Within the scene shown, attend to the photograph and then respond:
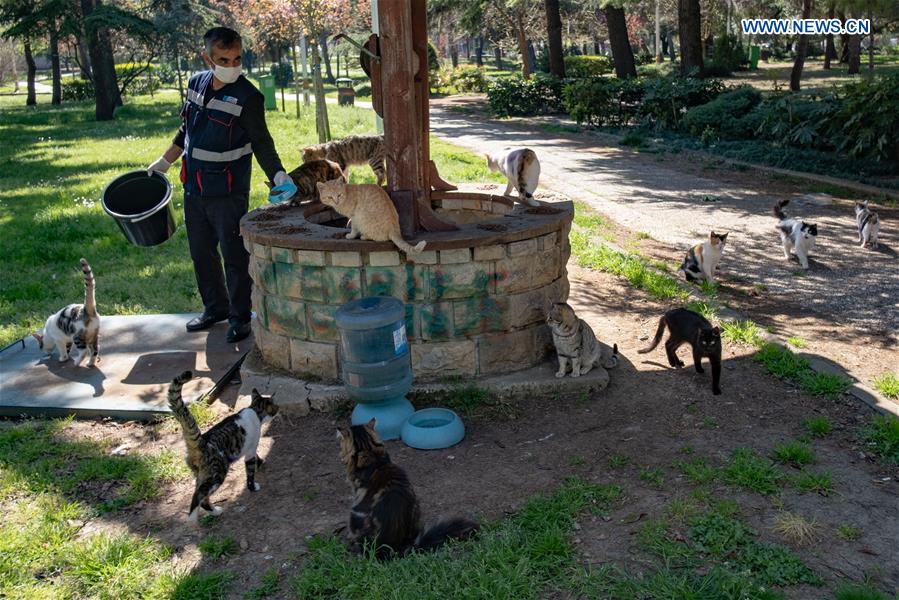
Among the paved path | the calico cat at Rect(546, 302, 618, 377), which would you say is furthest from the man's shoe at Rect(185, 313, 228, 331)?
the paved path

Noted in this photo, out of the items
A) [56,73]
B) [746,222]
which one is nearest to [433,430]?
[746,222]

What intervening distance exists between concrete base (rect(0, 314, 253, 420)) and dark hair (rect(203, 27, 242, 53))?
2517 millimetres

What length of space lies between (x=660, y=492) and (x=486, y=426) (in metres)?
1.37

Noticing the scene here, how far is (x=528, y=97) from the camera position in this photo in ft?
93.9

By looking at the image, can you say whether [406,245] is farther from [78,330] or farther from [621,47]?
[621,47]

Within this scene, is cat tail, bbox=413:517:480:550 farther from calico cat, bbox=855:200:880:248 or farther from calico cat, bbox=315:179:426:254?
calico cat, bbox=855:200:880:248

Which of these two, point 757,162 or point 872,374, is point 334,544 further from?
point 757,162

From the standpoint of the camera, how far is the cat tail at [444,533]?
383 centimetres

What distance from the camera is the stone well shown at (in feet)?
18.1

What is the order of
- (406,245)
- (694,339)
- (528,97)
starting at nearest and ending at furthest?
(406,245)
(694,339)
(528,97)

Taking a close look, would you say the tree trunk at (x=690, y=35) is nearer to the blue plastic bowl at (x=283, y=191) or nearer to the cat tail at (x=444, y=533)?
the blue plastic bowl at (x=283, y=191)

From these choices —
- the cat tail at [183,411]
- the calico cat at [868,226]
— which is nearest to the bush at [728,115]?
the calico cat at [868,226]

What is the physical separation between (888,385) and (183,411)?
4.86 m

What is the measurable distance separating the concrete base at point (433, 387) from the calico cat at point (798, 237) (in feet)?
14.6
